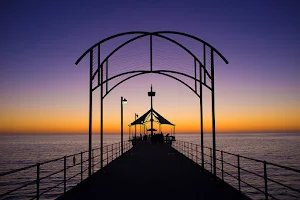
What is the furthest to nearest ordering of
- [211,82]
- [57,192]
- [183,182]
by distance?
1. [57,192]
2. [211,82]
3. [183,182]

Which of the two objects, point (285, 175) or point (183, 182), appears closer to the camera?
point (183, 182)

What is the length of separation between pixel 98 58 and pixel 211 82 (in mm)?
4557

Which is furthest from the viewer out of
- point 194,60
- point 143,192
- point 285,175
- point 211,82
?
point 285,175

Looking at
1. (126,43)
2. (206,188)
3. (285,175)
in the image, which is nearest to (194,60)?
(126,43)

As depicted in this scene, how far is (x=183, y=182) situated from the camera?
11.1 meters

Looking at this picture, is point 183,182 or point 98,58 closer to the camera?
point 183,182

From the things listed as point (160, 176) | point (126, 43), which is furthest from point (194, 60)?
point (160, 176)

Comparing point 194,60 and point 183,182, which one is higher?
point 194,60

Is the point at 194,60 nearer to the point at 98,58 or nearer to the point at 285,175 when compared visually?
the point at 98,58

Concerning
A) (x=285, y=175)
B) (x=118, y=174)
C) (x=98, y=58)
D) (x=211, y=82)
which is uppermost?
(x=98, y=58)

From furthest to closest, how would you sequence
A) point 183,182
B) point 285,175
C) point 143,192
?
point 285,175 < point 183,182 < point 143,192

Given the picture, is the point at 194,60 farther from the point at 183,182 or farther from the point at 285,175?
the point at 285,175

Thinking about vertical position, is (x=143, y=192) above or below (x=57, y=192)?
above

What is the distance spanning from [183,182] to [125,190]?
7.80 ft
